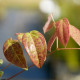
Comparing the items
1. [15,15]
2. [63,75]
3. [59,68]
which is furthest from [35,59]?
[15,15]

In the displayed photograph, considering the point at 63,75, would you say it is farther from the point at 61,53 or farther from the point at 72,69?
the point at 61,53

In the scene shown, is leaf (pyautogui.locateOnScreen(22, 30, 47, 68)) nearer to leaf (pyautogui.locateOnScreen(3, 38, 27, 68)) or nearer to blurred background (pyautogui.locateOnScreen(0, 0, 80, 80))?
leaf (pyautogui.locateOnScreen(3, 38, 27, 68))

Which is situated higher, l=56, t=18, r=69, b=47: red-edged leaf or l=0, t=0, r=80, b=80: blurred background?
l=56, t=18, r=69, b=47: red-edged leaf

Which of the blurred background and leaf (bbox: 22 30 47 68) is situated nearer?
leaf (bbox: 22 30 47 68)

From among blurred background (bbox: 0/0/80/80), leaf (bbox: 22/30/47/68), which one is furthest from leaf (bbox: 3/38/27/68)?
blurred background (bbox: 0/0/80/80)

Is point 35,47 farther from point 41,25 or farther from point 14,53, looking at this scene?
point 41,25

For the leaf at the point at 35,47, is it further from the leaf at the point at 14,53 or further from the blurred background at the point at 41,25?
the blurred background at the point at 41,25

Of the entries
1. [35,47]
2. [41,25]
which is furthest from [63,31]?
[41,25]
